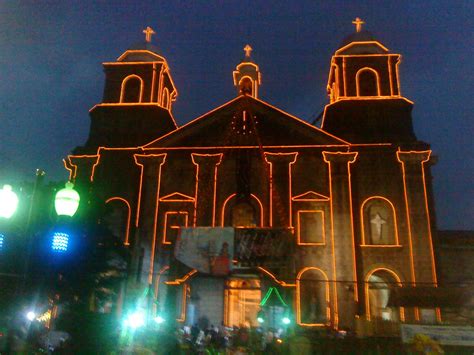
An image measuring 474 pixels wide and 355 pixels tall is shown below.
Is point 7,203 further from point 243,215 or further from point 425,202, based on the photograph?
point 425,202

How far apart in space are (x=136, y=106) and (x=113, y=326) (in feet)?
64.7

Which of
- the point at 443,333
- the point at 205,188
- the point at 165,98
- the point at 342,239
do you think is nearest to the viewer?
the point at 443,333

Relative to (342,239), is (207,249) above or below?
below

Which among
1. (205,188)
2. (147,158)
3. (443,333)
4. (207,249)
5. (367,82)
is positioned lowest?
(443,333)

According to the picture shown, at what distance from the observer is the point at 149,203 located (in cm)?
2839

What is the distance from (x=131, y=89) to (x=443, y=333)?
23.8 metres

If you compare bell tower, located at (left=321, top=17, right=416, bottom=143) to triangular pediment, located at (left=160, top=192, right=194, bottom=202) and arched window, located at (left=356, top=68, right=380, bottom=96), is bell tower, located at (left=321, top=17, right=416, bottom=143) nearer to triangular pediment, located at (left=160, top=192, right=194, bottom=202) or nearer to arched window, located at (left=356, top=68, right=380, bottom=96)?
arched window, located at (left=356, top=68, right=380, bottom=96)

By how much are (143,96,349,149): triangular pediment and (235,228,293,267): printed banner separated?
7140 millimetres

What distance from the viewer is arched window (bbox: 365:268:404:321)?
2522 centimetres

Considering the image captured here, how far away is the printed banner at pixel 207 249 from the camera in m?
22.4

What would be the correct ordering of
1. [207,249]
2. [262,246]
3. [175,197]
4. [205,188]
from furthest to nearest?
[175,197] → [205,188] → [262,246] → [207,249]

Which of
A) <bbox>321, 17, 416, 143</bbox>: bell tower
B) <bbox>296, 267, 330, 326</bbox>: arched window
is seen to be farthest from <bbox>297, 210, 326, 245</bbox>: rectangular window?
<bbox>321, 17, 416, 143</bbox>: bell tower

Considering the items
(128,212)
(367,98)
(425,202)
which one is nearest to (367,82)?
(367,98)

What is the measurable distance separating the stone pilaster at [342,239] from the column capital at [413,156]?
269 centimetres
